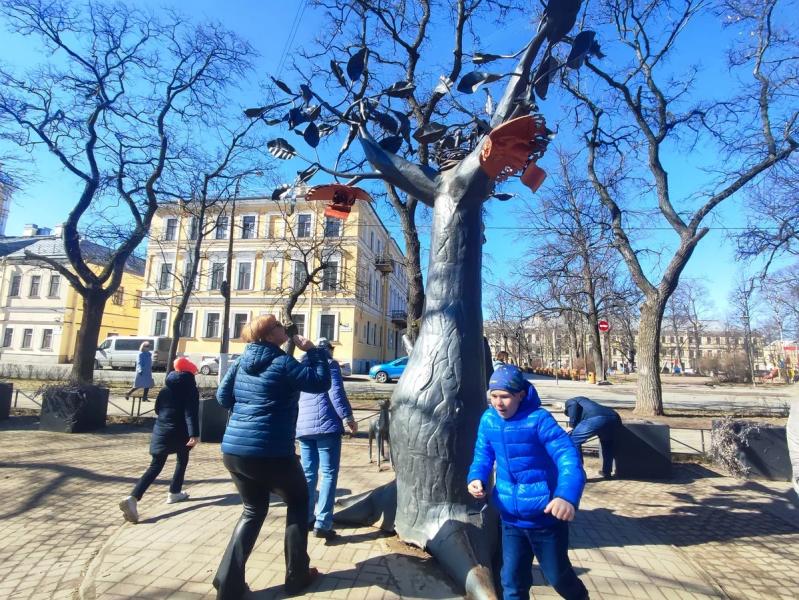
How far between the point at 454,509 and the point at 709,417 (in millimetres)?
11942

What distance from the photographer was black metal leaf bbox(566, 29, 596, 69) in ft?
13.3

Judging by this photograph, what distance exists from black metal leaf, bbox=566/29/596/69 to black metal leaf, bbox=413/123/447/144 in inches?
51.1

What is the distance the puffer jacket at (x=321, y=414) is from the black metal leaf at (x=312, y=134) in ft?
8.28

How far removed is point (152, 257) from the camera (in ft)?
114

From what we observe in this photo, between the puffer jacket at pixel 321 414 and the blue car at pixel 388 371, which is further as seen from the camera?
the blue car at pixel 388 371

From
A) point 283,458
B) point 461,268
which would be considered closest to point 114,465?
point 283,458

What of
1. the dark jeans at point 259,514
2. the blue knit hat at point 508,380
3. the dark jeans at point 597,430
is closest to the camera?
the blue knit hat at point 508,380

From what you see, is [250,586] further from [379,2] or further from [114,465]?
[379,2]

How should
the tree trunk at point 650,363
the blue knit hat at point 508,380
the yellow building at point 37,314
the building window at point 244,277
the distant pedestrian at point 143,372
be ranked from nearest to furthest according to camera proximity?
the blue knit hat at point 508,380 < the tree trunk at point 650,363 < the distant pedestrian at point 143,372 < the yellow building at point 37,314 < the building window at point 244,277

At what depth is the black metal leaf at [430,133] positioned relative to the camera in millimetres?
4695

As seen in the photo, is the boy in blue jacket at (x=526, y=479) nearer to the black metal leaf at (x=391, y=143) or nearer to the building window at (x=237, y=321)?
the black metal leaf at (x=391, y=143)

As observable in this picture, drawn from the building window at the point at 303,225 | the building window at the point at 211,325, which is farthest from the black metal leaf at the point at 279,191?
the building window at the point at 211,325

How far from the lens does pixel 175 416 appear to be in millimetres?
4930

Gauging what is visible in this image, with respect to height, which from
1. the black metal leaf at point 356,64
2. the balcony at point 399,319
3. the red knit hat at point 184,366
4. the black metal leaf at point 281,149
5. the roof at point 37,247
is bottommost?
the red knit hat at point 184,366
